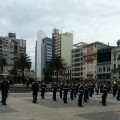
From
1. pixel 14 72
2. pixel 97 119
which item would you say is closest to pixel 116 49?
pixel 14 72

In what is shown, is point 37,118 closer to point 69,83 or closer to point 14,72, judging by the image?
point 69,83

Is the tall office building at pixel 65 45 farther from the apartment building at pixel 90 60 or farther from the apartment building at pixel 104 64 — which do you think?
the apartment building at pixel 104 64

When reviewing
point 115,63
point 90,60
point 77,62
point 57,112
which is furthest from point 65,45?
point 57,112

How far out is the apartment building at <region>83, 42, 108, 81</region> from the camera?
137 meters

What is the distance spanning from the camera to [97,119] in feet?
53.5

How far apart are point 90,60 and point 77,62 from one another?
729 inches

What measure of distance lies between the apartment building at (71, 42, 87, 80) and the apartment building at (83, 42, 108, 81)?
12.4 feet

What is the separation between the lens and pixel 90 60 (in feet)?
465

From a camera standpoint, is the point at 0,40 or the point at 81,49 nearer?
the point at 81,49

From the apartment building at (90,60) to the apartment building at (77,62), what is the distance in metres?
3.79

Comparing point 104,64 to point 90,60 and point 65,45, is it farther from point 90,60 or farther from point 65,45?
point 65,45

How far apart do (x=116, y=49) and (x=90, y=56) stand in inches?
1039

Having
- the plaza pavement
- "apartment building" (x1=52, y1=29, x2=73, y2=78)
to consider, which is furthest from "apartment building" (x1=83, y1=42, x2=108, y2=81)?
the plaza pavement

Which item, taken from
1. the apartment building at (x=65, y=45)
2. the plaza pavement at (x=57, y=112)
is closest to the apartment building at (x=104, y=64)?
the apartment building at (x=65, y=45)
